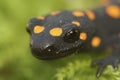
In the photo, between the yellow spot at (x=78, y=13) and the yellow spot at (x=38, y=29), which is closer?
the yellow spot at (x=38, y=29)

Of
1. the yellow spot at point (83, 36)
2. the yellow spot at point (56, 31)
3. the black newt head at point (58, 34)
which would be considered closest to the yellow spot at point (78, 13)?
the black newt head at point (58, 34)

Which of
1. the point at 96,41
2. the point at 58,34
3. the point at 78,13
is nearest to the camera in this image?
the point at 58,34

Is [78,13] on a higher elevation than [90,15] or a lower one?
higher

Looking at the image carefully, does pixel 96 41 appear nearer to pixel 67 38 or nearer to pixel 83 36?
pixel 83 36

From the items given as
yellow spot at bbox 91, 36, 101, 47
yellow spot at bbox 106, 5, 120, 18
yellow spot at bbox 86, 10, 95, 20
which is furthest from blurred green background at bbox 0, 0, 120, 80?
yellow spot at bbox 106, 5, 120, 18

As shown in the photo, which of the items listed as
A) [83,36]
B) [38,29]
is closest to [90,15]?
[83,36]

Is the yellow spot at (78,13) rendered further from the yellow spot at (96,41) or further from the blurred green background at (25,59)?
the blurred green background at (25,59)

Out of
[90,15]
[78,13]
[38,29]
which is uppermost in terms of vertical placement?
[38,29]
